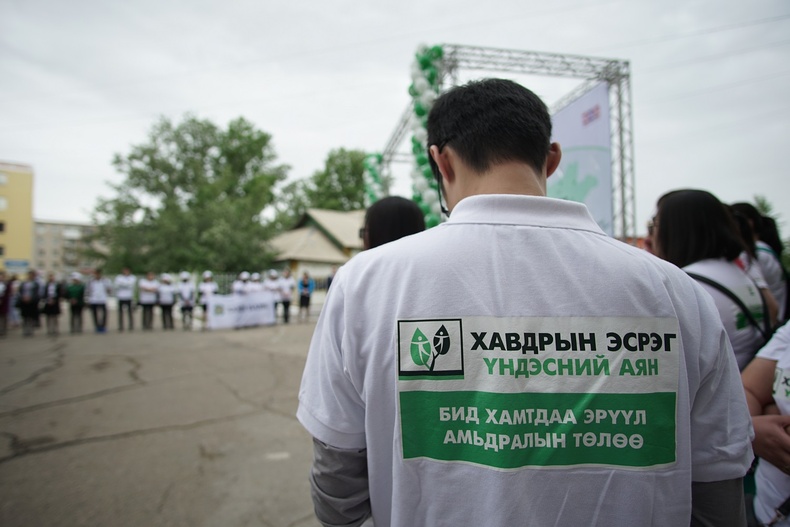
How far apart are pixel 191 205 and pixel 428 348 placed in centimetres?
3074

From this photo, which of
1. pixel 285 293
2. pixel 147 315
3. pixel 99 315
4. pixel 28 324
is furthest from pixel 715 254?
pixel 28 324

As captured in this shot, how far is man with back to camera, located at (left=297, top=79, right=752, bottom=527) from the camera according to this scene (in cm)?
87

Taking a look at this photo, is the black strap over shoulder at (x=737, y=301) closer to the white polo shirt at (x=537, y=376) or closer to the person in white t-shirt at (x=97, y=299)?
the white polo shirt at (x=537, y=376)

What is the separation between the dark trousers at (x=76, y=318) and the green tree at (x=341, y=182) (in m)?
29.1

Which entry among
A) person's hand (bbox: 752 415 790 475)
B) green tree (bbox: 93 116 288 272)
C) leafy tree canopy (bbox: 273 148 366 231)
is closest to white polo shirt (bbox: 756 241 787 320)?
person's hand (bbox: 752 415 790 475)

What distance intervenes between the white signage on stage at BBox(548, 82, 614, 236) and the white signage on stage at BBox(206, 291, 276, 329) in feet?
32.3

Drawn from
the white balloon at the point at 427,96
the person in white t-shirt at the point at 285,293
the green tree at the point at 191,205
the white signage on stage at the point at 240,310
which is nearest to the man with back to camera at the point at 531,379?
the white balloon at the point at 427,96

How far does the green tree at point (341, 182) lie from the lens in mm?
40031

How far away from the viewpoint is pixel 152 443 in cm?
388

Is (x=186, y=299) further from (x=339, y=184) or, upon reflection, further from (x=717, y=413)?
(x=339, y=184)

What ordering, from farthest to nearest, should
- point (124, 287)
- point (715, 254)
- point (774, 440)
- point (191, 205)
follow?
point (191, 205), point (124, 287), point (715, 254), point (774, 440)

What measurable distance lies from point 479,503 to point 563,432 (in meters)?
0.22

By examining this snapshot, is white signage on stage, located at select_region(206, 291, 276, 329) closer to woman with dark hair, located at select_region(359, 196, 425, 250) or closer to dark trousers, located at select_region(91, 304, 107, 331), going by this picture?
dark trousers, located at select_region(91, 304, 107, 331)

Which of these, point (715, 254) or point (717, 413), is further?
point (715, 254)
